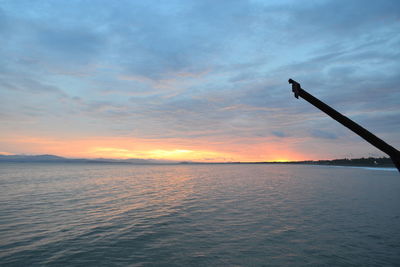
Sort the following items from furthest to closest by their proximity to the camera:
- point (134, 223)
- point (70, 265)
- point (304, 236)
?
point (134, 223) → point (304, 236) → point (70, 265)

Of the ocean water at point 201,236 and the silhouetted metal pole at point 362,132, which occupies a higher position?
the silhouetted metal pole at point 362,132

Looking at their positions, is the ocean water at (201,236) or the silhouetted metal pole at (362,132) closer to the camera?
the silhouetted metal pole at (362,132)

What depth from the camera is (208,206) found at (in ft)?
75.1

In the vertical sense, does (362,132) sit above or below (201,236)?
above

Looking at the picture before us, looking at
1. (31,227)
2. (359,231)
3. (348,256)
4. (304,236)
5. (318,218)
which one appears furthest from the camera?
(318,218)

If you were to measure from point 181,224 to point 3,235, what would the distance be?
11.1 meters

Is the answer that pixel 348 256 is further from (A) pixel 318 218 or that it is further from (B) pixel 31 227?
(B) pixel 31 227

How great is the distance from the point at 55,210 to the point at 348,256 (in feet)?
77.0

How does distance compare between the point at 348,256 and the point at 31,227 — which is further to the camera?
the point at 31,227

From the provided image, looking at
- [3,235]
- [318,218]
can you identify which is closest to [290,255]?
[318,218]

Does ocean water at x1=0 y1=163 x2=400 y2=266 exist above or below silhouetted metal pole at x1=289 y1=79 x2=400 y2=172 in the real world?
below

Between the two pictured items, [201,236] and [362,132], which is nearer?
[362,132]

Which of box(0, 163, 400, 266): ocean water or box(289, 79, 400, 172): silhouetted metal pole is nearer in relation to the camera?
box(289, 79, 400, 172): silhouetted metal pole

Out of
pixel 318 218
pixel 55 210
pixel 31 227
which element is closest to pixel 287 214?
pixel 318 218
